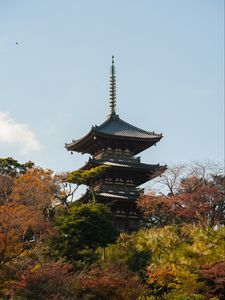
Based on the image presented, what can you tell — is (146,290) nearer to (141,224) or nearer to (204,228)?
(204,228)

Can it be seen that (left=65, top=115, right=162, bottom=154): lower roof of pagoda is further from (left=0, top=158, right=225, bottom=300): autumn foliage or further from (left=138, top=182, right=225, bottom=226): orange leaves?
(left=138, top=182, right=225, bottom=226): orange leaves

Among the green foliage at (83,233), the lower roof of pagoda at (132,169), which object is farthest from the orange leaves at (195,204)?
the green foliage at (83,233)

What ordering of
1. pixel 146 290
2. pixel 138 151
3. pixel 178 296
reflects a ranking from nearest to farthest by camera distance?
pixel 178 296 → pixel 146 290 → pixel 138 151

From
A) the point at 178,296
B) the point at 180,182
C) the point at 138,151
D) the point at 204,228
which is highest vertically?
the point at 138,151

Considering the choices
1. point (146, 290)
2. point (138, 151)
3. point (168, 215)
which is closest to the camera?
point (146, 290)

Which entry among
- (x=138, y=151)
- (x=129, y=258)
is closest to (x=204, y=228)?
(x=129, y=258)

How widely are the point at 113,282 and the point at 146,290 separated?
2.33 metres

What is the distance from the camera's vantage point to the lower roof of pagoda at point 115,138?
41812 millimetres

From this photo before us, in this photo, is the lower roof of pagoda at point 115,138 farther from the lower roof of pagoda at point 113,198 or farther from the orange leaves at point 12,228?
the orange leaves at point 12,228

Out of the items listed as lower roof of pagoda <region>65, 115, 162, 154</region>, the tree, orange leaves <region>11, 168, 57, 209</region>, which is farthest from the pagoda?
orange leaves <region>11, 168, 57, 209</region>

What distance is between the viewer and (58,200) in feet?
125

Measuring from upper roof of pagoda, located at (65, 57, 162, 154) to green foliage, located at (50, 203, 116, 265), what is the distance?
1185 cm

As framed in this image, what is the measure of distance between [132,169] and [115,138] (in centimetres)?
286

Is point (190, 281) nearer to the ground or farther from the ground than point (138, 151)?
nearer to the ground
